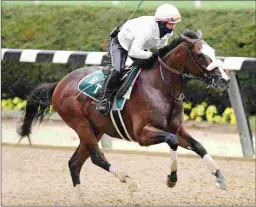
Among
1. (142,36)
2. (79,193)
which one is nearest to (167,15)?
(142,36)

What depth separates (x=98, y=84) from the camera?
30.3 ft

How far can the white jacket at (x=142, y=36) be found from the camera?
8672mm

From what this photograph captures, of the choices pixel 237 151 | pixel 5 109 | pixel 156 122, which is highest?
pixel 156 122

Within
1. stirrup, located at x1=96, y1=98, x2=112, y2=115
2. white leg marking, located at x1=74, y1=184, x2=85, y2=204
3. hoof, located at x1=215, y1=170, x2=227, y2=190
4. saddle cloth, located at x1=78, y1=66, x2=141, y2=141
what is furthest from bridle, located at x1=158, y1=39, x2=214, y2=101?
white leg marking, located at x1=74, y1=184, x2=85, y2=204

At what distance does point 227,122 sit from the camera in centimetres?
1286

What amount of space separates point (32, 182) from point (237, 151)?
9.23 feet

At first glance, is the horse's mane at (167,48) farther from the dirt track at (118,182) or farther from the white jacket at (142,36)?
the dirt track at (118,182)

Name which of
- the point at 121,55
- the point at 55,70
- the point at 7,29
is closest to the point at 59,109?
the point at 121,55

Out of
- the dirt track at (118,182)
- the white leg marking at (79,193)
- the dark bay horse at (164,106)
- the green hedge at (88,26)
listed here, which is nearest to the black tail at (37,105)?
the dirt track at (118,182)

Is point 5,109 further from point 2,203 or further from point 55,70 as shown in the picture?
point 2,203

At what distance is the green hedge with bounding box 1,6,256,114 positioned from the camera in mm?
13031

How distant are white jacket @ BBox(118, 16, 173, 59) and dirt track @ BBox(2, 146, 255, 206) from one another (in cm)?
129

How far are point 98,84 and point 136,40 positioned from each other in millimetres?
741

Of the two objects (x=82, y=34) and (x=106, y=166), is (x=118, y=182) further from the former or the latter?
(x=82, y=34)
